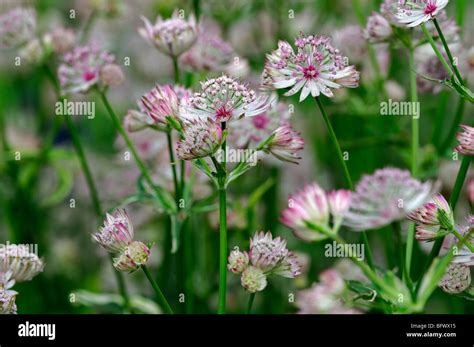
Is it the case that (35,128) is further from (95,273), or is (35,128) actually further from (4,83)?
(95,273)

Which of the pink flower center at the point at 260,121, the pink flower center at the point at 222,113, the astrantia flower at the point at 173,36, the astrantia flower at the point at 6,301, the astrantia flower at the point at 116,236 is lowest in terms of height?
the astrantia flower at the point at 6,301

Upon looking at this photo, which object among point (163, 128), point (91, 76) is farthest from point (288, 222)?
point (91, 76)

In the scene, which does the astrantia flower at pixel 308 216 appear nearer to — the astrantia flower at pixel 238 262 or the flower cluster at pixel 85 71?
the astrantia flower at pixel 238 262

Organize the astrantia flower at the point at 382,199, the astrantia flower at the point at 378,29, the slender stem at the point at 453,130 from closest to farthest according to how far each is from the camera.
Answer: the astrantia flower at the point at 382,199, the astrantia flower at the point at 378,29, the slender stem at the point at 453,130

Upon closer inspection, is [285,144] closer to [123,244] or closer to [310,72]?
[310,72]

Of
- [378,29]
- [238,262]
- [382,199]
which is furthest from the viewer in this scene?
[378,29]

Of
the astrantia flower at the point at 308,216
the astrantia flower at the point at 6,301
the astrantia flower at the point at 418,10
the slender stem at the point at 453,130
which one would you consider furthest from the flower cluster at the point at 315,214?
the slender stem at the point at 453,130

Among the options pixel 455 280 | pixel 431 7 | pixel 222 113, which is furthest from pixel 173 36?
pixel 455 280
